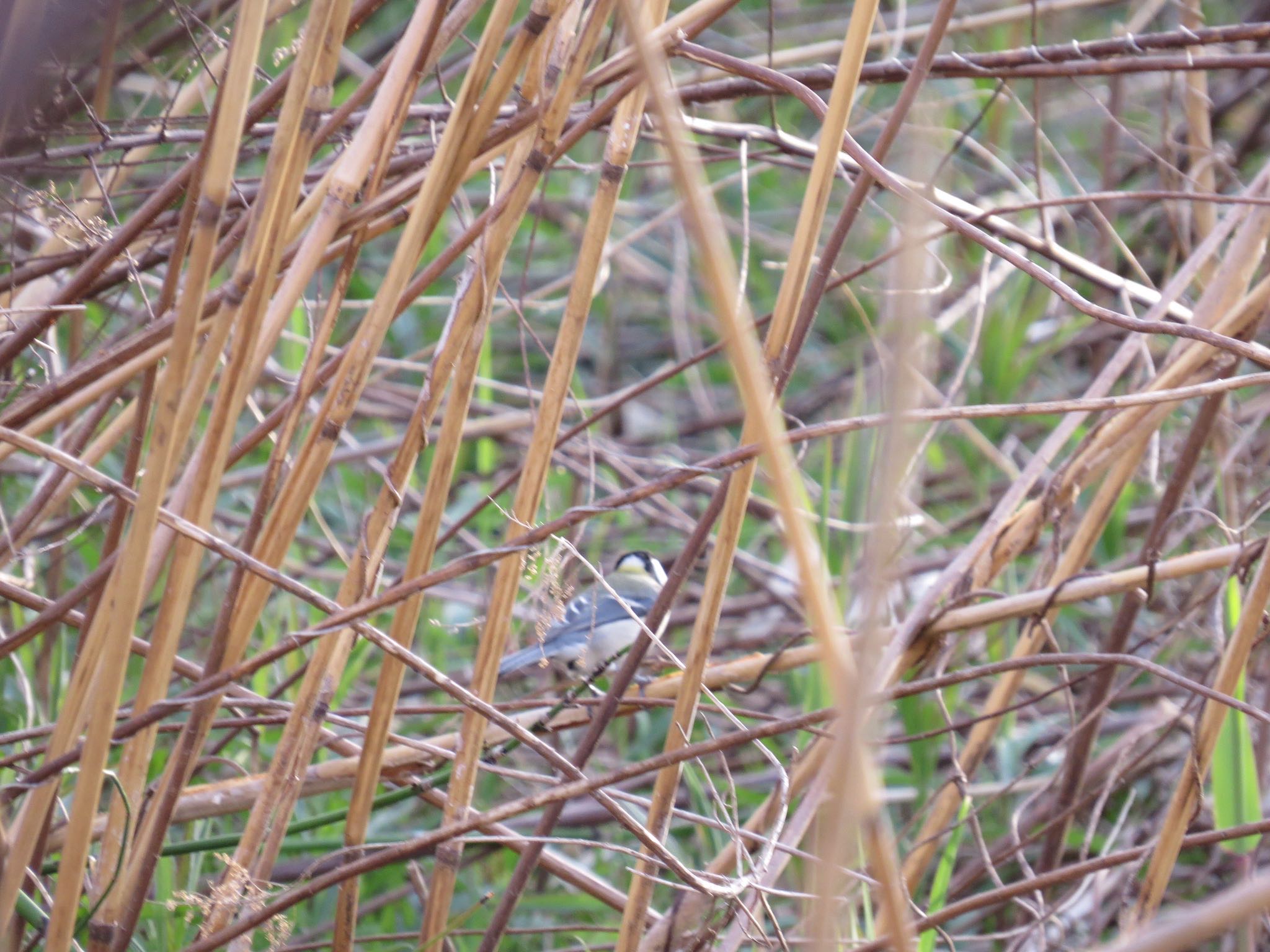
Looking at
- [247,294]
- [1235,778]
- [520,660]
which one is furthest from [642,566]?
[247,294]

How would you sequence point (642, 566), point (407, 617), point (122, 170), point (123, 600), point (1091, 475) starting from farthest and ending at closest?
point (642, 566) < point (122, 170) < point (1091, 475) < point (407, 617) < point (123, 600)

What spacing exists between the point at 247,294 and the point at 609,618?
1.90 metres

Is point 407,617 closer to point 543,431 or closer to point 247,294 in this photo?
point 543,431

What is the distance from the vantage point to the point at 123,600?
81 centimetres

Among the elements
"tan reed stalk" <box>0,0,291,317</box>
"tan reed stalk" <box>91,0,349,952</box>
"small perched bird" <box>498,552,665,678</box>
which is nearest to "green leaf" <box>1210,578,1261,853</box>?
"tan reed stalk" <box>91,0,349,952</box>

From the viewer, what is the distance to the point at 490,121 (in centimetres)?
92

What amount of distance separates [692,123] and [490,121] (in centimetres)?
55

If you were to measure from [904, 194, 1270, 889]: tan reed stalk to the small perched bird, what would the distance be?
3.16 feet

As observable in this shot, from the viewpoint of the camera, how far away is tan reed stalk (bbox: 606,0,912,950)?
19.4 inches

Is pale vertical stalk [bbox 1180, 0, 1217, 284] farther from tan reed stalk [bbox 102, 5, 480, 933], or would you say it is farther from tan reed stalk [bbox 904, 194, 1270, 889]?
tan reed stalk [bbox 102, 5, 480, 933]

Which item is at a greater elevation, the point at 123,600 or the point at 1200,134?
the point at 1200,134

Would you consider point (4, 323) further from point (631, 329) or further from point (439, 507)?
point (631, 329)

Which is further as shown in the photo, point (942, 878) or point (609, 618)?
point (609, 618)

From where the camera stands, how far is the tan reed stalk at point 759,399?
0.49m
